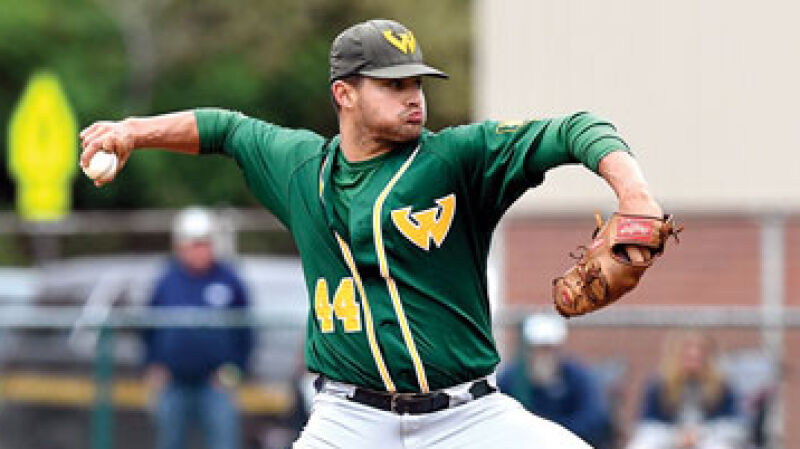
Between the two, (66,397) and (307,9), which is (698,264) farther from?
(307,9)

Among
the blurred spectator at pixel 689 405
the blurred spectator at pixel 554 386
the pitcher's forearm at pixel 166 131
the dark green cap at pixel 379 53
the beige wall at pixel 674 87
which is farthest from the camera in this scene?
the beige wall at pixel 674 87

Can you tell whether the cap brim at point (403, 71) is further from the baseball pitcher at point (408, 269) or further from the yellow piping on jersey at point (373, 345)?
the yellow piping on jersey at point (373, 345)

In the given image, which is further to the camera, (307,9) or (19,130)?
(307,9)

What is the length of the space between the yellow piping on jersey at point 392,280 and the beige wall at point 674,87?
8.44m

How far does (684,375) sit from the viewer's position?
10641mm

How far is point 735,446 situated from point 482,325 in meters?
4.79

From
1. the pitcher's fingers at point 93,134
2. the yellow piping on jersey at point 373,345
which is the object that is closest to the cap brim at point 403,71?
the yellow piping on jersey at point 373,345

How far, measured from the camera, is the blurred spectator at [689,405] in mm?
10453

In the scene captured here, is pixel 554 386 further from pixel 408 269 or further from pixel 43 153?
pixel 43 153

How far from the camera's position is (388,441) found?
5.98m

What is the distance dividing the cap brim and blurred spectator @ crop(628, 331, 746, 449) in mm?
4999

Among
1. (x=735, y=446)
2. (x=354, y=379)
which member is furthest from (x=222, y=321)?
(x=354, y=379)

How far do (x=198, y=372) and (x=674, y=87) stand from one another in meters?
4.70

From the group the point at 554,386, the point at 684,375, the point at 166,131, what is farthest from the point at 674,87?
the point at 166,131
